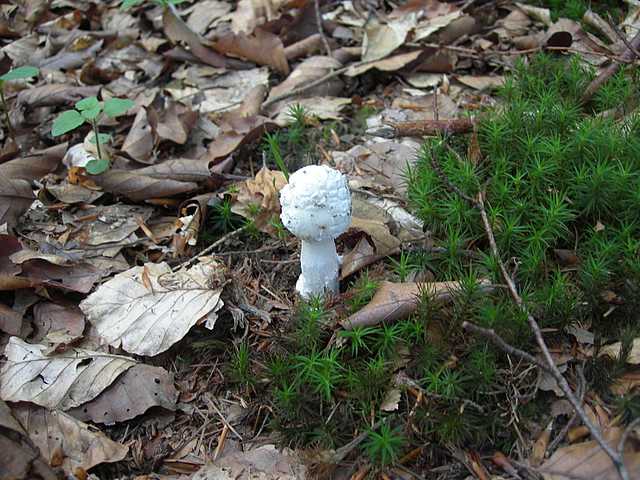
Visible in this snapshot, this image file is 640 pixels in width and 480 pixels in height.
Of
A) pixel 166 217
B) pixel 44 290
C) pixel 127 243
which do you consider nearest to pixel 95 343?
pixel 44 290

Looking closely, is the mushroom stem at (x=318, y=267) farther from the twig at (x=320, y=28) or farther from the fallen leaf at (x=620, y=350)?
the twig at (x=320, y=28)

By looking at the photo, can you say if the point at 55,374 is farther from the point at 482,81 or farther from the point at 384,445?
the point at 482,81

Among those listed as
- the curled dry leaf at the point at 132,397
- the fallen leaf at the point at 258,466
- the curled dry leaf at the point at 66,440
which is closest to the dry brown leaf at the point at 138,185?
the curled dry leaf at the point at 132,397

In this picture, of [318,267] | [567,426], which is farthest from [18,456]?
[567,426]

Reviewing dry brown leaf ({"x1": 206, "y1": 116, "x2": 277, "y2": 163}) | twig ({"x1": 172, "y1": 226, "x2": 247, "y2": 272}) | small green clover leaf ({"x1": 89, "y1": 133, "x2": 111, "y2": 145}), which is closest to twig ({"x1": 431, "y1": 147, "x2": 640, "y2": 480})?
twig ({"x1": 172, "y1": 226, "x2": 247, "y2": 272})

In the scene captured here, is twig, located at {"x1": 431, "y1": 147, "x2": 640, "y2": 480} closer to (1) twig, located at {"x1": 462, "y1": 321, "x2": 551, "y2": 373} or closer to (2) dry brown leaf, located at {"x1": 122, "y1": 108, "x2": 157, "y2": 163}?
(1) twig, located at {"x1": 462, "y1": 321, "x2": 551, "y2": 373}
